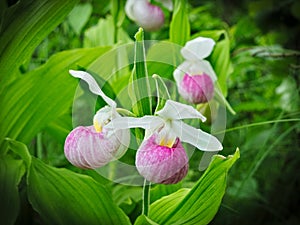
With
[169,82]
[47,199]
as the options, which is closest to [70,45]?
[169,82]

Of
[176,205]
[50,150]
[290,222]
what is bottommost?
[290,222]

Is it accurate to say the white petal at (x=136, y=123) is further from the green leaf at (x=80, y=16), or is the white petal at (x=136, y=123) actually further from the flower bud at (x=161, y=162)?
the green leaf at (x=80, y=16)

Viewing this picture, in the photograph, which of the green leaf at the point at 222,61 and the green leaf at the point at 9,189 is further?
the green leaf at the point at 222,61

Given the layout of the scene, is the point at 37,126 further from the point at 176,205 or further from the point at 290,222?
the point at 290,222

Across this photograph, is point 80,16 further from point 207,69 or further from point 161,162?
point 161,162

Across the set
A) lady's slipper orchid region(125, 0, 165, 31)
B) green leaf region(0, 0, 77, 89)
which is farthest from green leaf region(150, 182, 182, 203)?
lady's slipper orchid region(125, 0, 165, 31)

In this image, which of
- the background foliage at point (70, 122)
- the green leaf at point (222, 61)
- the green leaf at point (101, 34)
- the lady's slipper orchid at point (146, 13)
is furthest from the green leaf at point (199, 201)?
the green leaf at point (101, 34)

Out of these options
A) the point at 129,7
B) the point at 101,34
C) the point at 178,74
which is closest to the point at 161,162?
the point at 178,74
